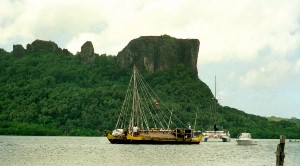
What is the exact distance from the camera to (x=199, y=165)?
224 ft

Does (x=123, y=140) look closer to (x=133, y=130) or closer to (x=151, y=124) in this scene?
(x=133, y=130)

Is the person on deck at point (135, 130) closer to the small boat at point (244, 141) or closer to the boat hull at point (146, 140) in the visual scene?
the boat hull at point (146, 140)

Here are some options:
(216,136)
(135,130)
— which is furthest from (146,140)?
(216,136)

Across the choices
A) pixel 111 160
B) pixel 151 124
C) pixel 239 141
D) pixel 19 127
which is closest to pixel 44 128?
pixel 19 127

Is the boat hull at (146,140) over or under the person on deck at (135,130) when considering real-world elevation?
under

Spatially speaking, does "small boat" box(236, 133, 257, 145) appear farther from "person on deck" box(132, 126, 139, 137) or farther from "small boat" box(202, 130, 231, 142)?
"person on deck" box(132, 126, 139, 137)

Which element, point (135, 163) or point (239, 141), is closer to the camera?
point (135, 163)

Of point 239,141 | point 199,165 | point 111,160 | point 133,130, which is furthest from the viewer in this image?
point 239,141

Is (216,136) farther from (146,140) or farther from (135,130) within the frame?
(135,130)

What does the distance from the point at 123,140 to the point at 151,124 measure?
75030mm

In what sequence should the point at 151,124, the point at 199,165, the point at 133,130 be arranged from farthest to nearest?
the point at 151,124 < the point at 133,130 < the point at 199,165

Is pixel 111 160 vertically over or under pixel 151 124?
under

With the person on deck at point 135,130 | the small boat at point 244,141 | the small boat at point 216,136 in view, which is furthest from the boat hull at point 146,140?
the small boat at point 216,136

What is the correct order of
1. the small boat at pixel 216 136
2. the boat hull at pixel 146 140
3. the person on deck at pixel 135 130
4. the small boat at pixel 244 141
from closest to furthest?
the person on deck at pixel 135 130 → the boat hull at pixel 146 140 → the small boat at pixel 244 141 → the small boat at pixel 216 136
